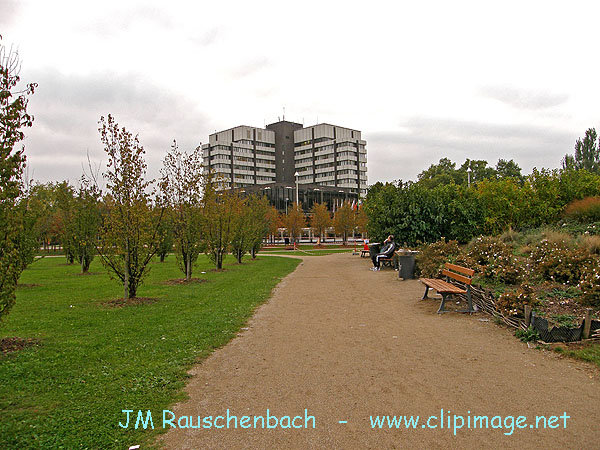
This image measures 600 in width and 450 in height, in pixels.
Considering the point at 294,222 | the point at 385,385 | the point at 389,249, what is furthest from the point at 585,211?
the point at 294,222

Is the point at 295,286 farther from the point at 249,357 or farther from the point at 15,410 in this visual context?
the point at 15,410

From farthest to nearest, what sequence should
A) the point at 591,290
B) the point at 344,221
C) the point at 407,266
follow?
the point at 344,221 → the point at 407,266 → the point at 591,290

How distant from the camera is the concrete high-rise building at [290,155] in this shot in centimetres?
11138

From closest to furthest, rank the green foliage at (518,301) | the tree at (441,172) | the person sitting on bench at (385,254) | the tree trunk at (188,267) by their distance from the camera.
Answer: the green foliage at (518,301) < the tree trunk at (188,267) < the person sitting on bench at (385,254) < the tree at (441,172)

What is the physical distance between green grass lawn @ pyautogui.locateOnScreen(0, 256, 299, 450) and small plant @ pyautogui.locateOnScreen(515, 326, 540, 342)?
4694 millimetres

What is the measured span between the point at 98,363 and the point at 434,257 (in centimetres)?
1127

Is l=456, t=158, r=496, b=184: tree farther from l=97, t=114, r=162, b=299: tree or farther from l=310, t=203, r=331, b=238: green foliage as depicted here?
l=97, t=114, r=162, b=299: tree

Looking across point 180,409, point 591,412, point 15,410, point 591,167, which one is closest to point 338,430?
point 180,409

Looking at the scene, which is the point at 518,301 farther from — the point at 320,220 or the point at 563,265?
the point at 320,220

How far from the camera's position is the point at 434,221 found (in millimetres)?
19922

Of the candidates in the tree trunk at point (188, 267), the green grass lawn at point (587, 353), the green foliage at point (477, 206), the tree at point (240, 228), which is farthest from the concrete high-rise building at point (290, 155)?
the green grass lawn at point (587, 353)

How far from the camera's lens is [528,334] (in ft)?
21.8

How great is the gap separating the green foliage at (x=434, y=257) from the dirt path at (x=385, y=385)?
550 centimetres

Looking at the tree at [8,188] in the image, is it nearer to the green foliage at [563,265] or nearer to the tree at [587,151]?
the green foliage at [563,265]
